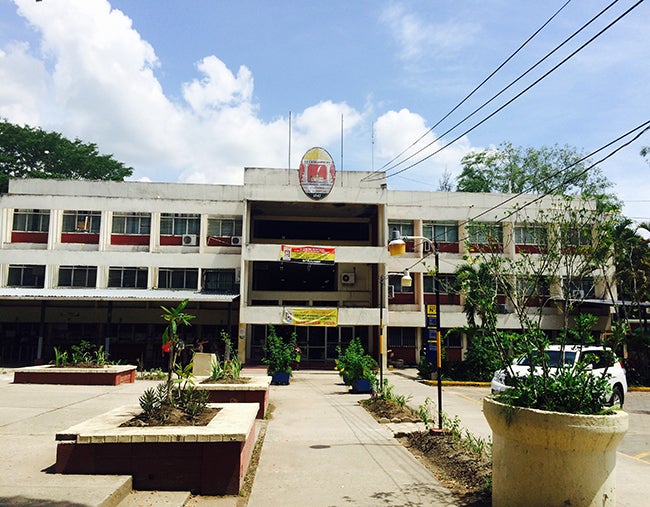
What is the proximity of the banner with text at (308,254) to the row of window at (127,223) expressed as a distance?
4170mm

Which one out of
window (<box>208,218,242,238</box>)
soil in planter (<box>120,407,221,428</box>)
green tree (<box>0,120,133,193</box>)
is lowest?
soil in planter (<box>120,407,221,428</box>)

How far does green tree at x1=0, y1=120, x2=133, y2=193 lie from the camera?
150 ft

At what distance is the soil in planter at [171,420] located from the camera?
715 centimetres

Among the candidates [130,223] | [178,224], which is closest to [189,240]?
[178,224]

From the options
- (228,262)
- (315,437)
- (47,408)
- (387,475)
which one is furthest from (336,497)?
(228,262)

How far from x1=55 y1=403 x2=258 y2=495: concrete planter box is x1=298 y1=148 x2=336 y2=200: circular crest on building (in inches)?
950

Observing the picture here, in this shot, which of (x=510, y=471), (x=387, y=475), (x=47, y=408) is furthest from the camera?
(x=47, y=408)

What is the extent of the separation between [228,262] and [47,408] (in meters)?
18.8

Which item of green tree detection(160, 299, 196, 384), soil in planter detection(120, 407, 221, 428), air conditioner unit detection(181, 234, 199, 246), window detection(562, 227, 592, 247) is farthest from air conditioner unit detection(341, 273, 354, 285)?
window detection(562, 227, 592, 247)

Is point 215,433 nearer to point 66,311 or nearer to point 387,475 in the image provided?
point 387,475

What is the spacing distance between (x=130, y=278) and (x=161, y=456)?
86.2 feet

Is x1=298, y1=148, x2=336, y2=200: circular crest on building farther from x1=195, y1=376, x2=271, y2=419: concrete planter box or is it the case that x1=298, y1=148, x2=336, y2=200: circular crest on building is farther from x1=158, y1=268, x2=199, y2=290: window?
x1=195, y1=376, x2=271, y2=419: concrete planter box

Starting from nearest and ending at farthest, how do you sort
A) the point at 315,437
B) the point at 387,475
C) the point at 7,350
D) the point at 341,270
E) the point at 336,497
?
the point at 336,497 < the point at 387,475 < the point at 315,437 < the point at 7,350 < the point at 341,270

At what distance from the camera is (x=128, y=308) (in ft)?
100
